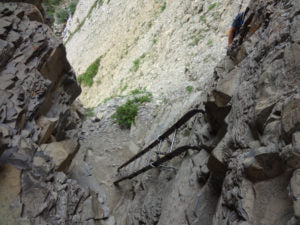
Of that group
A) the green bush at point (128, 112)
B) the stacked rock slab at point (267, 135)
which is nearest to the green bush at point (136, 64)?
the green bush at point (128, 112)

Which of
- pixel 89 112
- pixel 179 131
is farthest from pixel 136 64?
pixel 179 131

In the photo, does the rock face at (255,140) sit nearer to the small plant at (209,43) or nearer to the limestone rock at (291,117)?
the limestone rock at (291,117)

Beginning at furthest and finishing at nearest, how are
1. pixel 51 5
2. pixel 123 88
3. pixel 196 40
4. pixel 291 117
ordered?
pixel 51 5
pixel 123 88
pixel 196 40
pixel 291 117

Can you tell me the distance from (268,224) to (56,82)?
576 centimetres

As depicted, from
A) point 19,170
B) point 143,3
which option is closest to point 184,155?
point 19,170

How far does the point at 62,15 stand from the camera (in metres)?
32.1

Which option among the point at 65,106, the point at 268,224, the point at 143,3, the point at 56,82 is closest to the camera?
the point at 268,224

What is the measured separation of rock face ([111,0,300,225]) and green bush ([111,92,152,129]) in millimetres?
5470

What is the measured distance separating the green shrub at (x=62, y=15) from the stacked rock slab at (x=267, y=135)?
3466 cm

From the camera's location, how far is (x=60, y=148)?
17.2ft

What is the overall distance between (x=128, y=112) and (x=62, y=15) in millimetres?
29251

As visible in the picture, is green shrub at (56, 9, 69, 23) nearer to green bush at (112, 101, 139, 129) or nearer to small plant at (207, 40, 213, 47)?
green bush at (112, 101, 139, 129)

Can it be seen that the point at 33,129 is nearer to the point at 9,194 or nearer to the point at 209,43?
the point at 9,194

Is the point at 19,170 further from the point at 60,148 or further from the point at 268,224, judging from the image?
the point at 268,224
